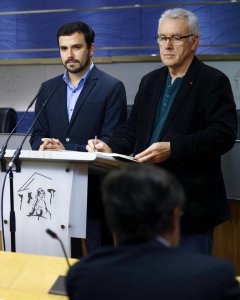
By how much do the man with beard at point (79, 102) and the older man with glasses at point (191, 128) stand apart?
42cm

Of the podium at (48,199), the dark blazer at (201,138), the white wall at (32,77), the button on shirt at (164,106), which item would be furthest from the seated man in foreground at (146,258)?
the white wall at (32,77)

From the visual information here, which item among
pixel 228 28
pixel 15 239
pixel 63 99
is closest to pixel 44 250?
pixel 15 239

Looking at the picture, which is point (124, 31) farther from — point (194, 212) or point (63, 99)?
point (194, 212)

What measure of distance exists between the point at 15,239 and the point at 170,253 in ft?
3.61

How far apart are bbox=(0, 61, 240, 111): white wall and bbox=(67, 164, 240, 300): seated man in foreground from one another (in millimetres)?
4224

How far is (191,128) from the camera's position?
73.6 inches

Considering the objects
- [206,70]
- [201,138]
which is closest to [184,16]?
[206,70]

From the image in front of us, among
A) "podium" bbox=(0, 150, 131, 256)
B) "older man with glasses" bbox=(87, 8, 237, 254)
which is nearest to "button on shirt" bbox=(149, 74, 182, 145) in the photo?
"older man with glasses" bbox=(87, 8, 237, 254)

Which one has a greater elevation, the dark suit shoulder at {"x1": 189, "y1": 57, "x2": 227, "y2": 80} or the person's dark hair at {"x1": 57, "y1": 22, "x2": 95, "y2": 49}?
the person's dark hair at {"x1": 57, "y1": 22, "x2": 95, "y2": 49}

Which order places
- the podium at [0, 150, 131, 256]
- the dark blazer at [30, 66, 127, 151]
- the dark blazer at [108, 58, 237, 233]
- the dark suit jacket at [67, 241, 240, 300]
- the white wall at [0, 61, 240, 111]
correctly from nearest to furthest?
the dark suit jacket at [67, 241, 240, 300] → the podium at [0, 150, 131, 256] → the dark blazer at [108, 58, 237, 233] → the dark blazer at [30, 66, 127, 151] → the white wall at [0, 61, 240, 111]

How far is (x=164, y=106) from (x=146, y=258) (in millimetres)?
1228

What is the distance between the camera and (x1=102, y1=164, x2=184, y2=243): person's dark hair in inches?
31.0

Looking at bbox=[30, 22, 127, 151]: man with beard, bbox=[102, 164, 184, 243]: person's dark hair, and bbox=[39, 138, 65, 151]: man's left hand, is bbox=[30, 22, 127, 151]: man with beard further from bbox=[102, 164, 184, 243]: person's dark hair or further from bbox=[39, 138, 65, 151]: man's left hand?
bbox=[102, 164, 184, 243]: person's dark hair

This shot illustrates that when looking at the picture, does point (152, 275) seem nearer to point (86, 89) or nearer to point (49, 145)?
point (49, 145)
